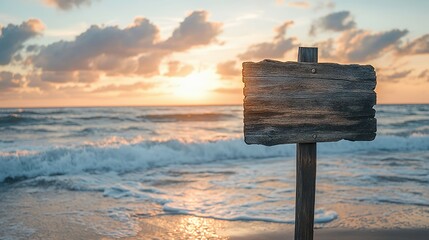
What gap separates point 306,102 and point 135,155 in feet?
43.8

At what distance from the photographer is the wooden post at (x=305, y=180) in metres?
3.39

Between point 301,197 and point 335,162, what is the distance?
1157cm

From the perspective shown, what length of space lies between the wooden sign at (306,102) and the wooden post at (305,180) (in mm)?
160

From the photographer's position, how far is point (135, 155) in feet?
52.3

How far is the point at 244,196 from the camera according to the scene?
8.83 m

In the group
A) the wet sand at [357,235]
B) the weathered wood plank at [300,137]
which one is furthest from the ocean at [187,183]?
the weathered wood plank at [300,137]

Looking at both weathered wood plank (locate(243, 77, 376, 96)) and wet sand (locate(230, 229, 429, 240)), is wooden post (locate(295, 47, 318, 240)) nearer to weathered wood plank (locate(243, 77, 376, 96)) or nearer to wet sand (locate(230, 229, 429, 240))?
weathered wood plank (locate(243, 77, 376, 96))

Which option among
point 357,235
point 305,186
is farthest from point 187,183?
point 305,186

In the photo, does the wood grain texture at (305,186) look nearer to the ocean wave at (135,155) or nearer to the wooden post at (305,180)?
the wooden post at (305,180)

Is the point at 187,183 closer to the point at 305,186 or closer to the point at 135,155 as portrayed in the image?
the point at 135,155

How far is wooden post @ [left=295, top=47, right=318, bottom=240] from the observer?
3.39 metres

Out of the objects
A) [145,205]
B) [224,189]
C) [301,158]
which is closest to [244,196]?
[224,189]

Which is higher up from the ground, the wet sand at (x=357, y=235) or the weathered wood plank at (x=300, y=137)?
the weathered wood plank at (x=300, y=137)

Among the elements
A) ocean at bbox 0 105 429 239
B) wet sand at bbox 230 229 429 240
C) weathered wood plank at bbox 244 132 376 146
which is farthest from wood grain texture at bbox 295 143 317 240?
ocean at bbox 0 105 429 239
